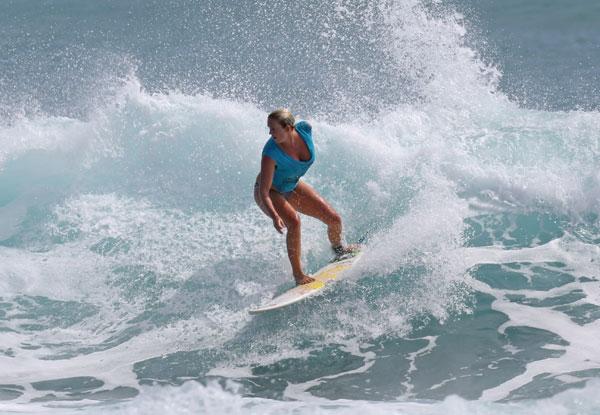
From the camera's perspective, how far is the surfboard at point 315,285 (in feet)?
22.7

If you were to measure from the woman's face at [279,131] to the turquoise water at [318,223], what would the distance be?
1.47 meters

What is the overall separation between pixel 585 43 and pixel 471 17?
7.17 ft

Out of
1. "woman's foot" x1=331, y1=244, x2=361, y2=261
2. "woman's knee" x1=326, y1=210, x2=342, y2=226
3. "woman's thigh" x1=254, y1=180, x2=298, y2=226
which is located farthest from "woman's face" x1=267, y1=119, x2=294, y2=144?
"woman's foot" x1=331, y1=244, x2=361, y2=261

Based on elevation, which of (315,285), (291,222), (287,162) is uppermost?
(287,162)

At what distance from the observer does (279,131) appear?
21.9 feet

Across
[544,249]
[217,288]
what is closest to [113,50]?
[217,288]

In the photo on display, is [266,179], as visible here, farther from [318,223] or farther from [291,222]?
[318,223]

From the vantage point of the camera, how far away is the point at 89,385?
6469 mm

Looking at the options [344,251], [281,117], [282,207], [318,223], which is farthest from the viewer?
[318,223]

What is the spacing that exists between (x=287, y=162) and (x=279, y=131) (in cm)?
41

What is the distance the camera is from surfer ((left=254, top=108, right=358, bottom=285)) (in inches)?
266

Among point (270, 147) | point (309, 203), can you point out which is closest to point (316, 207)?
point (309, 203)

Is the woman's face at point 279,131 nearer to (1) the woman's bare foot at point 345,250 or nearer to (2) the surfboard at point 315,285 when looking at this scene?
(2) the surfboard at point 315,285

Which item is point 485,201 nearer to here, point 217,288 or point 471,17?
point 217,288
